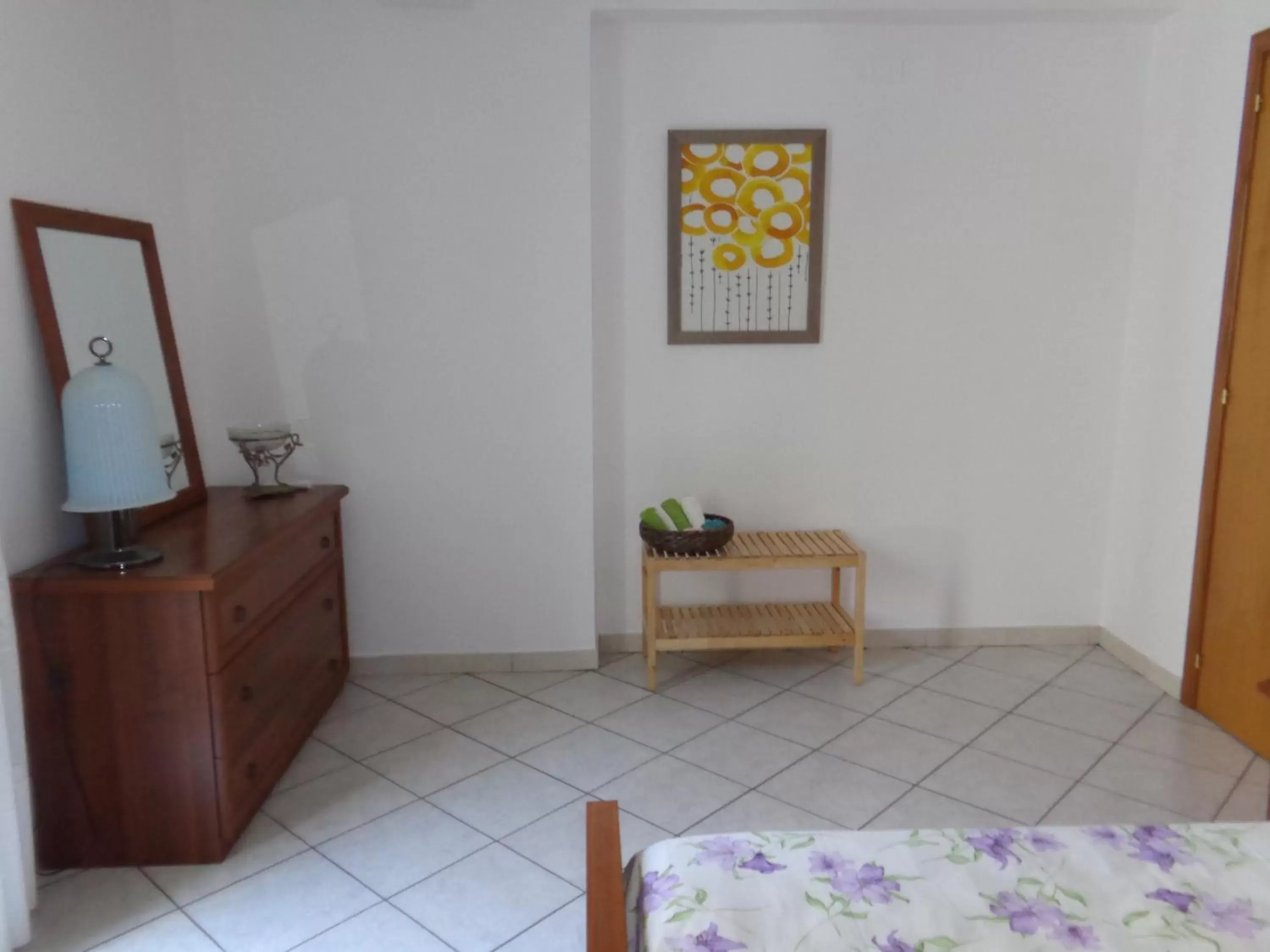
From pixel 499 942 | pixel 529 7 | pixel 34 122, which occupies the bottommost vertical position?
pixel 499 942

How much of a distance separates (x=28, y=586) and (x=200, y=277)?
147 centimetres

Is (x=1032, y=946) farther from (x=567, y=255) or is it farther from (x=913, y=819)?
(x=567, y=255)

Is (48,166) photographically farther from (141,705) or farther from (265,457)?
(141,705)

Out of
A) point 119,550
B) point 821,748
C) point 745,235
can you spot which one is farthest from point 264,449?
point 821,748

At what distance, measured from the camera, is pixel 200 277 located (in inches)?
129

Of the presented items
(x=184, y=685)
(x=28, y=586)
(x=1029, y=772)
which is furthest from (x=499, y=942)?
(x=1029, y=772)

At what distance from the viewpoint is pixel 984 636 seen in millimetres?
3820

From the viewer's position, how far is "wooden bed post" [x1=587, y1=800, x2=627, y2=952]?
1.22 meters

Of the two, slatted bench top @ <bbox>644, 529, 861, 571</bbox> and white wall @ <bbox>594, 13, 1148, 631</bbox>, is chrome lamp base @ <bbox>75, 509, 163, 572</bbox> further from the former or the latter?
white wall @ <bbox>594, 13, 1148, 631</bbox>

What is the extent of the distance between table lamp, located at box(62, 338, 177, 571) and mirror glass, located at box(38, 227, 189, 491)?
28cm

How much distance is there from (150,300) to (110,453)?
34.0 inches

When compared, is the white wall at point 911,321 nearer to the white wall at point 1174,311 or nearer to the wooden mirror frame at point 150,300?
the white wall at point 1174,311

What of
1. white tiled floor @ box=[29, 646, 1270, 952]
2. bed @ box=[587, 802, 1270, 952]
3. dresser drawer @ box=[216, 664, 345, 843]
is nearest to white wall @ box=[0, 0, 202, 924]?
dresser drawer @ box=[216, 664, 345, 843]

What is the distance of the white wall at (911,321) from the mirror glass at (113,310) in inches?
59.2
